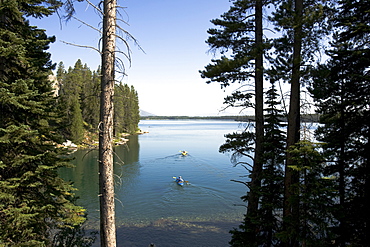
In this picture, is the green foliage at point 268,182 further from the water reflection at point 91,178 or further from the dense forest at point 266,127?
the water reflection at point 91,178

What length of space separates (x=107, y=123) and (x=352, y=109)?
32.1 ft

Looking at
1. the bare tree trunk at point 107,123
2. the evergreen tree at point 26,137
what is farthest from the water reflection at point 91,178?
the bare tree trunk at point 107,123

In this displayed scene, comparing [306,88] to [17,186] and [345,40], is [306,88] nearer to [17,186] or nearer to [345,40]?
[345,40]

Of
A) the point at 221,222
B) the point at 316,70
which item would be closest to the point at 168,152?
the point at 221,222

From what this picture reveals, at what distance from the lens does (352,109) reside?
1009 centimetres

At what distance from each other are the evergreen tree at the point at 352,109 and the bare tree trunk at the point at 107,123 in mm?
6258

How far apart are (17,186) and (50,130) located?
2336mm

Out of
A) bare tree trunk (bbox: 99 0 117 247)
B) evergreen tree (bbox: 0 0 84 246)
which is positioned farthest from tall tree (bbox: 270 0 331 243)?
evergreen tree (bbox: 0 0 84 246)

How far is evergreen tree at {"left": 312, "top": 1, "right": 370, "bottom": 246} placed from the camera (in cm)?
857

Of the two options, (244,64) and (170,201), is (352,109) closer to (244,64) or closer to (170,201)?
(244,64)

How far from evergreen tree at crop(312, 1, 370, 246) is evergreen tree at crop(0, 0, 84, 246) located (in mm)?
9664

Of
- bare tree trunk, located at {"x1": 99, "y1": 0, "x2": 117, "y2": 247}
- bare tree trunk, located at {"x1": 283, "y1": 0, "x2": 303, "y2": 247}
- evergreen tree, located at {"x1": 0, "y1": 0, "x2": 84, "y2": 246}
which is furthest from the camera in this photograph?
evergreen tree, located at {"x1": 0, "y1": 0, "x2": 84, "y2": 246}

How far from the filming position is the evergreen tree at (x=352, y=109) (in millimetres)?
8570

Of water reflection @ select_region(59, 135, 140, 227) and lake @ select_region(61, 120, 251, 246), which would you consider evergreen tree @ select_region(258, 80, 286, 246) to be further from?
water reflection @ select_region(59, 135, 140, 227)
